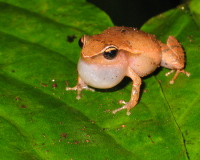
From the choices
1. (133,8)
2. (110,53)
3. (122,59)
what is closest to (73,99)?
(110,53)

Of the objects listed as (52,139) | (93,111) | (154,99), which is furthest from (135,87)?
(52,139)

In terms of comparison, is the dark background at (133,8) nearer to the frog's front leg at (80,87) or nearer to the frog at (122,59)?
the frog at (122,59)

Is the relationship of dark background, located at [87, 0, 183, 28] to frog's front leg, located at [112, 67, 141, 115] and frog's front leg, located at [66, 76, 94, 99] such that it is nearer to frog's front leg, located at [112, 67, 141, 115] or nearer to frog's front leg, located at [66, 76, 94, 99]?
frog's front leg, located at [112, 67, 141, 115]

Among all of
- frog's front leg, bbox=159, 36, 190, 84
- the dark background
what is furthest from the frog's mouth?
the dark background

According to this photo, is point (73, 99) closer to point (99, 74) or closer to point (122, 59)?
point (99, 74)

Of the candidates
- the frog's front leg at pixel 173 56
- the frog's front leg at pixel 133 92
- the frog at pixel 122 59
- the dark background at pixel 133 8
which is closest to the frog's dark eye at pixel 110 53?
the frog at pixel 122 59
